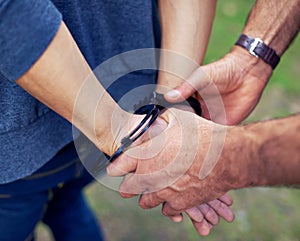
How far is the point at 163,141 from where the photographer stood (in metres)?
1.06

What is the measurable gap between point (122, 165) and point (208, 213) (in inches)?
12.1

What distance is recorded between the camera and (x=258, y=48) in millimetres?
1319

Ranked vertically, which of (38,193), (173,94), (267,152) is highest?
(267,152)

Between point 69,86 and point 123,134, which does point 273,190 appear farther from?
point 69,86

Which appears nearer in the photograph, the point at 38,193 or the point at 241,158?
the point at 241,158

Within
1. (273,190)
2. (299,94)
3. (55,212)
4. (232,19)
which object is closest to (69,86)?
(55,212)

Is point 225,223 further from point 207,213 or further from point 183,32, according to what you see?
point 183,32

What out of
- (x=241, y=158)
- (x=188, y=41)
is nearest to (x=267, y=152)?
(x=241, y=158)

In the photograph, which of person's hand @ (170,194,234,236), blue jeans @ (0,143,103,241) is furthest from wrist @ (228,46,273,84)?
blue jeans @ (0,143,103,241)

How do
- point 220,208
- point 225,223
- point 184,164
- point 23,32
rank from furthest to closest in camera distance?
1. point 225,223
2. point 220,208
3. point 184,164
4. point 23,32

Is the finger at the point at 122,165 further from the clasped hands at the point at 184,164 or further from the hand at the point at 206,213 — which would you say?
the hand at the point at 206,213

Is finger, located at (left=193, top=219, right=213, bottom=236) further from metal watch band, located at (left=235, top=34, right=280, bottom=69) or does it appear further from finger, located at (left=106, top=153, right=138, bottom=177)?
metal watch band, located at (left=235, top=34, right=280, bottom=69)

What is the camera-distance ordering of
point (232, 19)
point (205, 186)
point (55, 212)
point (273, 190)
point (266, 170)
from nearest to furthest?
1. point (266, 170)
2. point (205, 186)
3. point (55, 212)
4. point (273, 190)
5. point (232, 19)

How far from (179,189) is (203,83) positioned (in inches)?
12.3
